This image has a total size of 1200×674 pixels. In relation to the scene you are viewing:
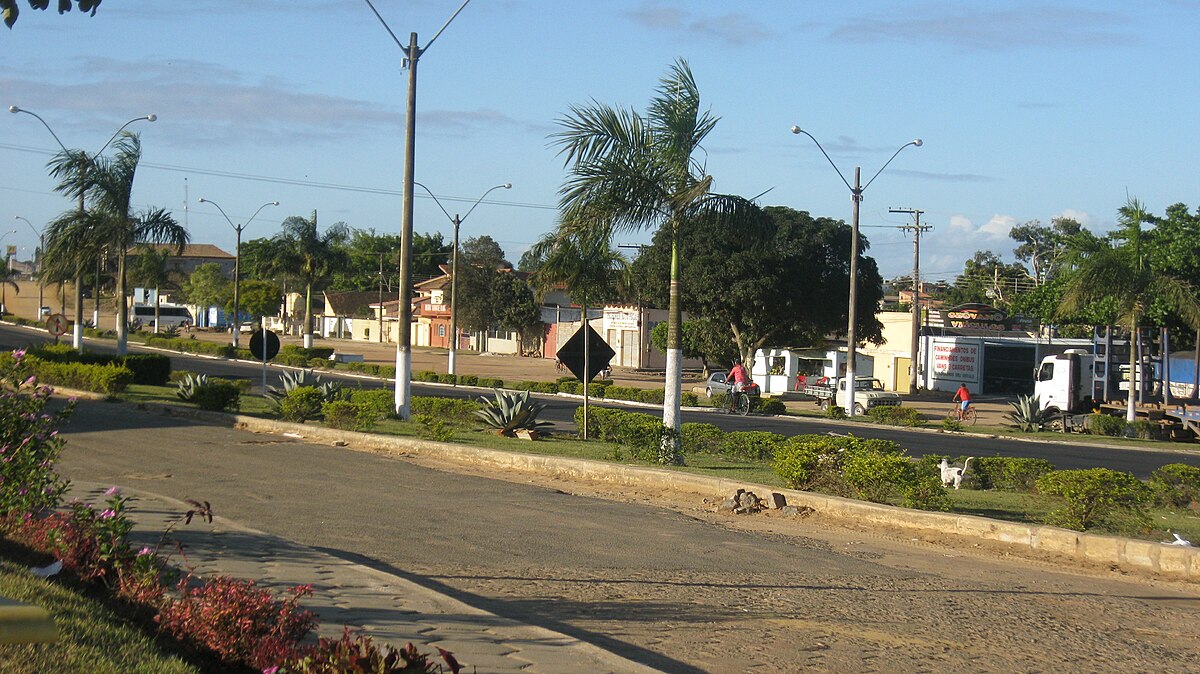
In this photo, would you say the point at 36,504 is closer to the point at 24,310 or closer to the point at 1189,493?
the point at 1189,493

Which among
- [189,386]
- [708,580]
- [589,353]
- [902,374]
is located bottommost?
[708,580]

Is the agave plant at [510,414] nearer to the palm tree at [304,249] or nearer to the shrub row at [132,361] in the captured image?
the shrub row at [132,361]

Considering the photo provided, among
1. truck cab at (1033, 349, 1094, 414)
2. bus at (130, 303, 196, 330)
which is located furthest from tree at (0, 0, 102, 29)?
bus at (130, 303, 196, 330)

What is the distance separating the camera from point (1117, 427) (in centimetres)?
→ 3058

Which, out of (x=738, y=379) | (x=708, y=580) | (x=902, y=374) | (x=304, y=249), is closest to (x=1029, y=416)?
(x=738, y=379)

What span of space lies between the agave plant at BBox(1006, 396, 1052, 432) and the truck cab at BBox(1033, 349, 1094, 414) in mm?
945

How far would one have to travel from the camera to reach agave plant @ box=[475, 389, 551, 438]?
825 inches

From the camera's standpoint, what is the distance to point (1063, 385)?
3472 centimetres

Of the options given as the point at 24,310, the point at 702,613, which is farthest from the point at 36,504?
the point at 24,310

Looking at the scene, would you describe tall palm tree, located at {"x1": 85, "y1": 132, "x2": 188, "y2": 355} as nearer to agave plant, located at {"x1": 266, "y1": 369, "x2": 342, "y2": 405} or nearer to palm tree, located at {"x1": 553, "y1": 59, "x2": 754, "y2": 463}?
agave plant, located at {"x1": 266, "y1": 369, "x2": 342, "y2": 405}

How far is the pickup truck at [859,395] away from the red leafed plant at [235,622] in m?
32.7

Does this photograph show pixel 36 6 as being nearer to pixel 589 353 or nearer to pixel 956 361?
pixel 589 353

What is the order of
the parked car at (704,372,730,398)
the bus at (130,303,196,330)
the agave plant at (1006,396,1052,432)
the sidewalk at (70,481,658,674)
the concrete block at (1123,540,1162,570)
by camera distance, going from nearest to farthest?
the sidewalk at (70,481,658,674)
the concrete block at (1123,540,1162,570)
the agave plant at (1006,396,1052,432)
the parked car at (704,372,730,398)
the bus at (130,303,196,330)

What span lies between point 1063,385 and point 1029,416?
129 inches
